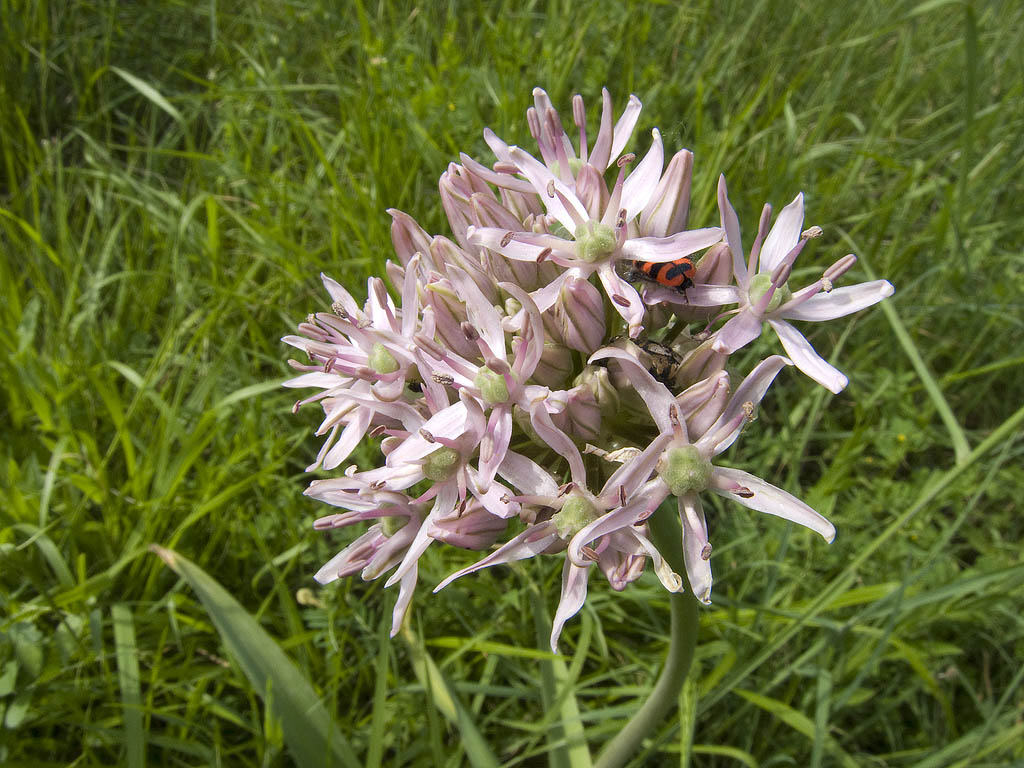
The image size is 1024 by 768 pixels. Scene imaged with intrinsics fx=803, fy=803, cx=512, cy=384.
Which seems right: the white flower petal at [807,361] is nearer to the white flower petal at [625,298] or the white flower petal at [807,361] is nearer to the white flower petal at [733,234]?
the white flower petal at [733,234]

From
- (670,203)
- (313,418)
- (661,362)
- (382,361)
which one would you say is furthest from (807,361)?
(313,418)

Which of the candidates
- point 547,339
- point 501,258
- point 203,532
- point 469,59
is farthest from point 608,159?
point 469,59

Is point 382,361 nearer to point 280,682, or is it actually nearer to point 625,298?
point 625,298

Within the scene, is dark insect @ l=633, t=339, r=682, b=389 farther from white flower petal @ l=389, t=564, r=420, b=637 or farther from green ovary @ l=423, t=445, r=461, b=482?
white flower petal @ l=389, t=564, r=420, b=637

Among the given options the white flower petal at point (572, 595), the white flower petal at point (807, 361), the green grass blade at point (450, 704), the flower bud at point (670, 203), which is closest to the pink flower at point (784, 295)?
the white flower petal at point (807, 361)

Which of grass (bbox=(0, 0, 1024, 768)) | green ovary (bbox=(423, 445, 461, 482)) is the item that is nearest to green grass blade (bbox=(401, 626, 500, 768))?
grass (bbox=(0, 0, 1024, 768))

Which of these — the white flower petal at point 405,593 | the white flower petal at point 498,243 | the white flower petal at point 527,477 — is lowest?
the white flower petal at point 405,593

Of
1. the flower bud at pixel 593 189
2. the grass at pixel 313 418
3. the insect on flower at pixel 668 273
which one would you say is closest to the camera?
the insect on flower at pixel 668 273
